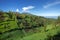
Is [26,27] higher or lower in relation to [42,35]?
higher

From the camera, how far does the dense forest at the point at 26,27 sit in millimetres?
3133

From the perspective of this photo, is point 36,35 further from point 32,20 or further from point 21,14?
point 21,14

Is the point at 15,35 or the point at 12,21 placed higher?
the point at 12,21

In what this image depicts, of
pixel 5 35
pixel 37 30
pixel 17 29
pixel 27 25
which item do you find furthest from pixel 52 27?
pixel 5 35

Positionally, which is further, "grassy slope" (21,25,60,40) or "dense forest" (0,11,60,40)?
"grassy slope" (21,25,60,40)

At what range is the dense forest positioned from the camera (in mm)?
3133

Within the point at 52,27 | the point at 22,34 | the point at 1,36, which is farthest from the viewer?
the point at 52,27

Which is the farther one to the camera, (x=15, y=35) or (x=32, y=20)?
(x=32, y=20)

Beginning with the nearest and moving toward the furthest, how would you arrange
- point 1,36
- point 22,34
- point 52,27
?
1. point 1,36
2. point 22,34
3. point 52,27

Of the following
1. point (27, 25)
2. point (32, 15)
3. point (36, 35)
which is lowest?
point (36, 35)

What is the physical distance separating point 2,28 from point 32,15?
2.54 feet

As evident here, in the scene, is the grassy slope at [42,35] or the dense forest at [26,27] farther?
the grassy slope at [42,35]

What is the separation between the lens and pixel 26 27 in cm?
330

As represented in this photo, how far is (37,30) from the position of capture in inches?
132
